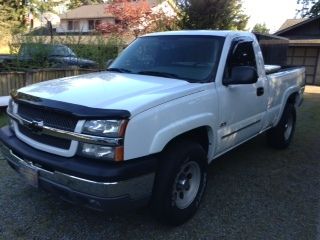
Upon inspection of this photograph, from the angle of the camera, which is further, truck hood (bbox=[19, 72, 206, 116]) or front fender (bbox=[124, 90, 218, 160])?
truck hood (bbox=[19, 72, 206, 116])

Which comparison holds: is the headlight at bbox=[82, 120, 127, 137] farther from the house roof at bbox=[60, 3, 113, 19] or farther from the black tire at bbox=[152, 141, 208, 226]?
the house roof at bbox=[60, 3, 113, 19]

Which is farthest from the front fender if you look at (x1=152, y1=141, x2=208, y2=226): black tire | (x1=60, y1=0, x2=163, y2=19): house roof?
(x1=60, y1=0, x2=163, y2=19): house roof

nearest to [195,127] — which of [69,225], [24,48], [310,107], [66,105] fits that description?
[66,105]

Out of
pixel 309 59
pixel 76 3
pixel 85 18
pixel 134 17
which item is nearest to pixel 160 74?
pixel 309 59

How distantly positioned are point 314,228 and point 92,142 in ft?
8.00

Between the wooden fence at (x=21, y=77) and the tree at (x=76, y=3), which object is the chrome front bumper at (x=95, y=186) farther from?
the tree at (x=76, y=3)

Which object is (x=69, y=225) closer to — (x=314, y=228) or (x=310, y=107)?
(x=314, y=228)

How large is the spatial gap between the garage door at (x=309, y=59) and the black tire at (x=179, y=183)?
21.0m

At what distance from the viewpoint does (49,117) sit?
327cm

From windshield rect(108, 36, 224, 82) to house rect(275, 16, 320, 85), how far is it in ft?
63.8

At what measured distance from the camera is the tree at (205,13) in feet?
67.6

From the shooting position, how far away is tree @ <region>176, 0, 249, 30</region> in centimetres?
2061

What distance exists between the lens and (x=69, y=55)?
34.4ft

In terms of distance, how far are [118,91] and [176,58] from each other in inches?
48.6
